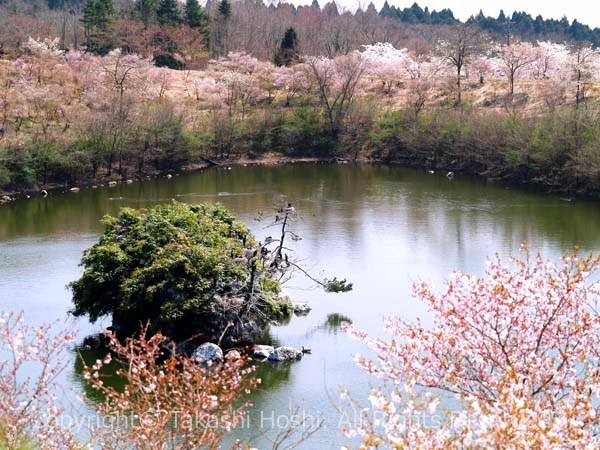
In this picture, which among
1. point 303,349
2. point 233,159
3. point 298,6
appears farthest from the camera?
point 298,6

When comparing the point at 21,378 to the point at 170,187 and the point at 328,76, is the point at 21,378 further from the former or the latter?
the point at 328,76

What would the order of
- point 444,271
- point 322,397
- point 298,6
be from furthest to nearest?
point 298,6 → point 444,271 → point 322,397

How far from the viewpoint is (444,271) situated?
63.4ft

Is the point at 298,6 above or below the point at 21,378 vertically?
above

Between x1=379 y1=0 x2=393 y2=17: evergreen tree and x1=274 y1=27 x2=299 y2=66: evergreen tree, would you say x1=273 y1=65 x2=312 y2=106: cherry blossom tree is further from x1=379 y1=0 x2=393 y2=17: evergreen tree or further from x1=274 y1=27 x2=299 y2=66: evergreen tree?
x1=379 y1=0 x2=393 y2=17: evergreen tree

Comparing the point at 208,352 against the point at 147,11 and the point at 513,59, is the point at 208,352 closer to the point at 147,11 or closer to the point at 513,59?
the point at 513,59

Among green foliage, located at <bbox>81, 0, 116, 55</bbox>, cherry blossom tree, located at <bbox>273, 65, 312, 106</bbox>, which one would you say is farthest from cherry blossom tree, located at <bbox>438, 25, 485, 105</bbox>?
green foliage, located at <bbox>81, 0, 116, 55</bbox>

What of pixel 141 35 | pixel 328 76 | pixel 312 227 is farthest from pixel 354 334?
pixel 141 35

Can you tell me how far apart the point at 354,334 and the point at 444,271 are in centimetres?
1027

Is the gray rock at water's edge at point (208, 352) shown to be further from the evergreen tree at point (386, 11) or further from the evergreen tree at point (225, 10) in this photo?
the evergreen tree at point (386, 11)

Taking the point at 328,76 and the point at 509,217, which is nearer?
the point at 509,217

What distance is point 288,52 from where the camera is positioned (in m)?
51.3

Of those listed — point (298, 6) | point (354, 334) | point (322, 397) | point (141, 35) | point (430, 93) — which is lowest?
point (322, 397)

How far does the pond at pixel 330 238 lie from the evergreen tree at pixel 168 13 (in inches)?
775
